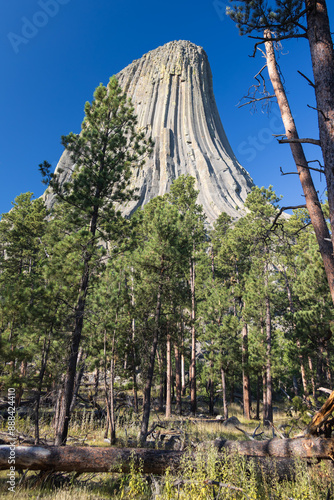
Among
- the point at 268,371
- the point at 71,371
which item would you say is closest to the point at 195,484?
the point at 71,371

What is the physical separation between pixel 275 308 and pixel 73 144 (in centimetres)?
1882

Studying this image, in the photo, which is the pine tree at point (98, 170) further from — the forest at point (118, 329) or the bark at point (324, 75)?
the bark at point (324, 75)

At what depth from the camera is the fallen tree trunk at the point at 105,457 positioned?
4.43 metres

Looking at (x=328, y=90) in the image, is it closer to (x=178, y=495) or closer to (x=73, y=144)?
(x=178, y=495)

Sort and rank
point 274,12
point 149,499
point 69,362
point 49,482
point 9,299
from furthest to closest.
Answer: point 69,362
point 9,299
point 274,12
point 49,482
point 149,499

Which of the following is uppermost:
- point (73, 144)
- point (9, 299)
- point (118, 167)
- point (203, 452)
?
point (73, 144)

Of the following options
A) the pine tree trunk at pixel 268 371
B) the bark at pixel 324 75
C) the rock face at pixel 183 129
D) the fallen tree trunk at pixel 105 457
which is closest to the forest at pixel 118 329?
the fallen tree trunk at pixel 105 457

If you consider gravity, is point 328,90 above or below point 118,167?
below

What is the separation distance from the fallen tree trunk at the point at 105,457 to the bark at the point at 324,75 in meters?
4.06

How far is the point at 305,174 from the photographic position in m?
5.56

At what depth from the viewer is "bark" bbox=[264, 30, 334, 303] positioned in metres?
4.68

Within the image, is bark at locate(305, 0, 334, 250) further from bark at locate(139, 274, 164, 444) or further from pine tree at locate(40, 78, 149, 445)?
bark at locate(139, 274, 164, 444)

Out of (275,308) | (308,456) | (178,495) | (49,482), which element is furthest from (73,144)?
(275,308)

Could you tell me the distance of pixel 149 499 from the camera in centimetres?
420
